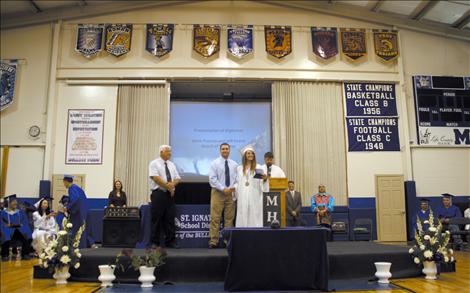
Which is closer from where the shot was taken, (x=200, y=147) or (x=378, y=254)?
(x=378, y=254)

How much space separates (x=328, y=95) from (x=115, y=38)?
5.97 meters

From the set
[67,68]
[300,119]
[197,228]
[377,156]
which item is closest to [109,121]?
[67,68]

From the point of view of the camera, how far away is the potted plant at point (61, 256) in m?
4.23

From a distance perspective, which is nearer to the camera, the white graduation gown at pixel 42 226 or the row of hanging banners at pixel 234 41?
the white graduation gown at pixel 42 226

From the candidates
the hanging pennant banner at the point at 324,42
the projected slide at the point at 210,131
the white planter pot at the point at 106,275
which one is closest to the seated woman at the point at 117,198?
the projected slide at the point at 210,131

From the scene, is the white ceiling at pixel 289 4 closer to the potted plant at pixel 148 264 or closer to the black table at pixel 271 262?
the potted plant at pixel 148 264

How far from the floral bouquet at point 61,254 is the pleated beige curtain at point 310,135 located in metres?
7.01

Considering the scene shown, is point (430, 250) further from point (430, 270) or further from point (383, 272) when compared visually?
point (383, 272)

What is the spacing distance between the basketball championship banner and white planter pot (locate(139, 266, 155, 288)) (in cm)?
786

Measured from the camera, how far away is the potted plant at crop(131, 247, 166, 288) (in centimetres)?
418

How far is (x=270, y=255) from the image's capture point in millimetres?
3879

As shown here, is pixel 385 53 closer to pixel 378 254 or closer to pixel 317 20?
pixel 317 20

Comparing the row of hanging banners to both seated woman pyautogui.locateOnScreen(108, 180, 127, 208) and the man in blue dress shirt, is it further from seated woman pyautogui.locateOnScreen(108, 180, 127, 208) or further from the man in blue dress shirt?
the man in blue dress shirt

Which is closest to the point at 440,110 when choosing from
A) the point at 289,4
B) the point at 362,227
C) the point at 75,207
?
the point at 362,227
